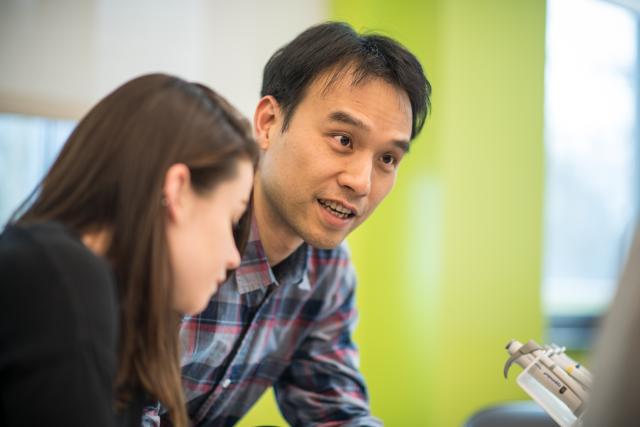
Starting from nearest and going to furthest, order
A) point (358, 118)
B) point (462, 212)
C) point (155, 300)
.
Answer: point (155, 300), point (358, 118), point (462, 212)

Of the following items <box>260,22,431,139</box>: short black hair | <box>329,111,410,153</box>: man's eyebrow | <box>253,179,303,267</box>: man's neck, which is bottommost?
<box>253,179,303,267</box>: man's neck

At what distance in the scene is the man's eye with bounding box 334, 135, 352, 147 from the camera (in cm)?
140

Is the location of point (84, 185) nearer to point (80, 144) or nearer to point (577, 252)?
point (80, 144)

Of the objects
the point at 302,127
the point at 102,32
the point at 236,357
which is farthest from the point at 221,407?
the point at 102,32

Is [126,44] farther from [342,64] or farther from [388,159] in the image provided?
[388,159]

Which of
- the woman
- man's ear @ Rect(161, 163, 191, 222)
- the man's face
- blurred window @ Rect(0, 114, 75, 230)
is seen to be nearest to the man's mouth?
the man's face

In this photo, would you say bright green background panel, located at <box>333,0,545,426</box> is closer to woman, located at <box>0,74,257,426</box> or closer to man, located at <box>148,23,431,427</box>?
man, located at <box>148,23,431,427</box>

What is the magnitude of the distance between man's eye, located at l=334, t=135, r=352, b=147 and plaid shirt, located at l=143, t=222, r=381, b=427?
281mm

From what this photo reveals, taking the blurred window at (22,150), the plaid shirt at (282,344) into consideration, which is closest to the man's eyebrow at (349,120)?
the plaid shirt at (282,344)

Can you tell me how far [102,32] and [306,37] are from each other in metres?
1.18

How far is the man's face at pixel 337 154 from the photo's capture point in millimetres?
1397

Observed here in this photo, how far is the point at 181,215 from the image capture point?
915mm

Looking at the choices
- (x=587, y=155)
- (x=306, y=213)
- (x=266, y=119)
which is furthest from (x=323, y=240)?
(x=587, y=155)

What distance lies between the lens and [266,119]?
1.54 m
